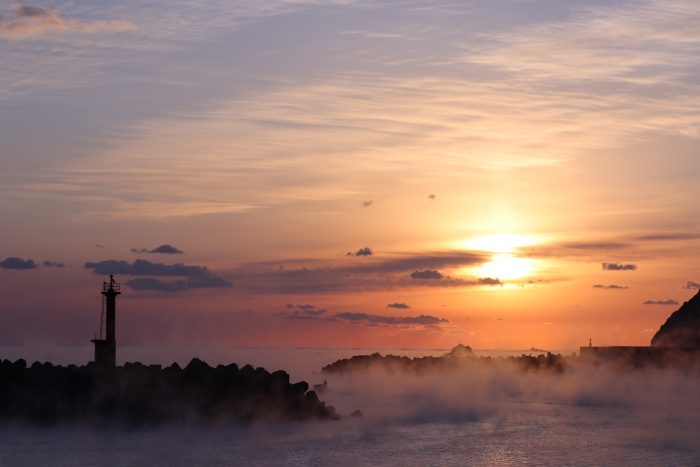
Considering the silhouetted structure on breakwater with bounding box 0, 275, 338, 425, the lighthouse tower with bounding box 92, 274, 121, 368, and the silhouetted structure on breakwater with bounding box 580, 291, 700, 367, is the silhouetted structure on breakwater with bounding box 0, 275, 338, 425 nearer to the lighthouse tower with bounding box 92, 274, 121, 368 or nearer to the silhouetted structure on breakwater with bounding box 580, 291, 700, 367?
the lighthouse tower with bounding box 92, 274, 121, 368

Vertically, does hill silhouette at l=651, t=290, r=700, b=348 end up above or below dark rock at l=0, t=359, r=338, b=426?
above

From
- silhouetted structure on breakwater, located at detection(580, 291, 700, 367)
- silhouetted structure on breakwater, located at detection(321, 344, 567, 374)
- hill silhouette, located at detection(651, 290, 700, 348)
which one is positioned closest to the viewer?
silhouetted structure on breakwater, located at detection(580, 291, 700, 367)

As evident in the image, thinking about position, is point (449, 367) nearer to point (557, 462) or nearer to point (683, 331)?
point (683, 331)

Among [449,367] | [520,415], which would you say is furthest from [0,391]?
[449,367]

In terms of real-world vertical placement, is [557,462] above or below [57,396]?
below

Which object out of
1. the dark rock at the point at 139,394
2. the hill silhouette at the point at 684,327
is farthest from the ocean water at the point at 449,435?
the hill silhouette at the point at 684,327

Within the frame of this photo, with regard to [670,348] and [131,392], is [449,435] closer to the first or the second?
[131,392]

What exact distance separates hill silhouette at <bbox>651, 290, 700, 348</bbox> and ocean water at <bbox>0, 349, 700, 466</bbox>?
35.6 feet

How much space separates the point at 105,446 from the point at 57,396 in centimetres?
587

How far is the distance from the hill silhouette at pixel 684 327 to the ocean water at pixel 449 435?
35.6 ft

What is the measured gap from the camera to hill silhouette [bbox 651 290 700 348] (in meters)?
119

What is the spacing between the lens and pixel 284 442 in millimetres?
65625

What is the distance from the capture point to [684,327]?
121 m

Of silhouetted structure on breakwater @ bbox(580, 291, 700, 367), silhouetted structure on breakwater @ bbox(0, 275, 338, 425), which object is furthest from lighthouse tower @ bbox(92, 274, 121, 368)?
silhouetted structure on breakwater @ bbox(580, 291, 700, 367)
